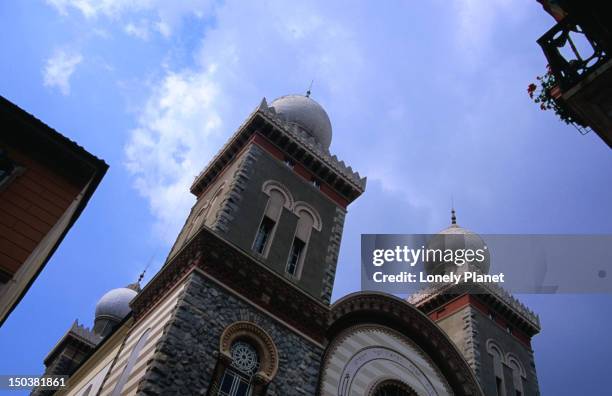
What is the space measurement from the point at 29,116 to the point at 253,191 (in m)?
10.1

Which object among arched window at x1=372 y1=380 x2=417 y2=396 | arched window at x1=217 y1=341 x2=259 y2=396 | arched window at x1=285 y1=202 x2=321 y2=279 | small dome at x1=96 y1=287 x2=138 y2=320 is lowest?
arched window at x1=217 y1=341 x2=259 y2=396

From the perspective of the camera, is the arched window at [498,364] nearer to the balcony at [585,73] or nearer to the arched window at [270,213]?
the arched window at [270,213]

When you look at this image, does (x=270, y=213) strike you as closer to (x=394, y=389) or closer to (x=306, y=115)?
(x=306, y=115)

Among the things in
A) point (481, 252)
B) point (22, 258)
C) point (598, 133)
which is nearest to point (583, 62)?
point (598, 133)

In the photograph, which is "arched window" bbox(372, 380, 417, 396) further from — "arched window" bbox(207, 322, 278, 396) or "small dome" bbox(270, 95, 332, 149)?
"small dome" bbox(270, 95, 332, 149)

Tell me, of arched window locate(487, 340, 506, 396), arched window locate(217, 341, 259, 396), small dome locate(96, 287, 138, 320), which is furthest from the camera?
small dome locate(96, 287, 138, 320)

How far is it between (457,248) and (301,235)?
15.8 metres

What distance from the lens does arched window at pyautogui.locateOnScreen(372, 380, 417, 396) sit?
22453 millimetres

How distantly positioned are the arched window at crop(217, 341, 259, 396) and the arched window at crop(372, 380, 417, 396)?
6.33 metres

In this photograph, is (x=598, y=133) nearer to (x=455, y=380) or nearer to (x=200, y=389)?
(x=200, y=389)

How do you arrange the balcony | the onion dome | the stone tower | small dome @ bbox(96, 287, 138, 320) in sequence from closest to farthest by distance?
the balcony
the stone tower
the onion dome
small dome @ bbox(96, 287, 138, 320)

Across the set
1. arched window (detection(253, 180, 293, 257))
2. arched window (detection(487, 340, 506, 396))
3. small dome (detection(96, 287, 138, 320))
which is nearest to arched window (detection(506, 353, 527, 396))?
arched window (detection(487, 340, 506, 396))

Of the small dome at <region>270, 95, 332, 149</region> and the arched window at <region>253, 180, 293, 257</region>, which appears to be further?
the small dome at <region>270, 95, 332, 149</region>

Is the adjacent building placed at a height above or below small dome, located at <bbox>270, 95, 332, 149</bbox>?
A: below
